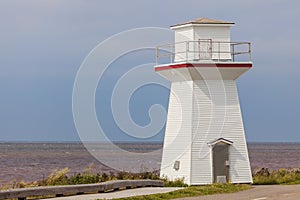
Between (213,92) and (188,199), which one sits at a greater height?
(213,92)

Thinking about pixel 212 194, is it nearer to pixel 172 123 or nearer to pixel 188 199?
pixel 188 199

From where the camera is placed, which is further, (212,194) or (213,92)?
(213,92)

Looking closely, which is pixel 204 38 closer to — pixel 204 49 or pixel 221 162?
pixel 204 49

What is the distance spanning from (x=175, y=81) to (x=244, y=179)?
4.85m

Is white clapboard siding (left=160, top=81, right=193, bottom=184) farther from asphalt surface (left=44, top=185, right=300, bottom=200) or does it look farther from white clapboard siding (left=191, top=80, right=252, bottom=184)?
asphalt surface (left=44, top=185, right=300, bottom=200)

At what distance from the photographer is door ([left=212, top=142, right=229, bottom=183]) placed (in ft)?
96.0

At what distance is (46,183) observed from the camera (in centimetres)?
2691

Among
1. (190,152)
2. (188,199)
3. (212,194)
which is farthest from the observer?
(190,152)

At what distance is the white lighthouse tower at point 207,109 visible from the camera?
29.2 m

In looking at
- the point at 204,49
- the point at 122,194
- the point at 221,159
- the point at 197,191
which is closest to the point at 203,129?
the point at 221,159

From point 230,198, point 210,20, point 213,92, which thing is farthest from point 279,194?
point 210,20

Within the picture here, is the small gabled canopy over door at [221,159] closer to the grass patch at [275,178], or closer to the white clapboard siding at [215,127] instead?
the white clapboard siding at [215,127]

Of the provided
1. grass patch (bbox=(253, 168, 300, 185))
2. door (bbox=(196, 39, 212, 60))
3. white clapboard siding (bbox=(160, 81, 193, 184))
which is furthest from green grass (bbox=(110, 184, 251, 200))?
door (bbox=(196, 39, 212, 60))

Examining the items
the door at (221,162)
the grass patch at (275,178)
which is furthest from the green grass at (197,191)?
the grass patch at (275,178)
